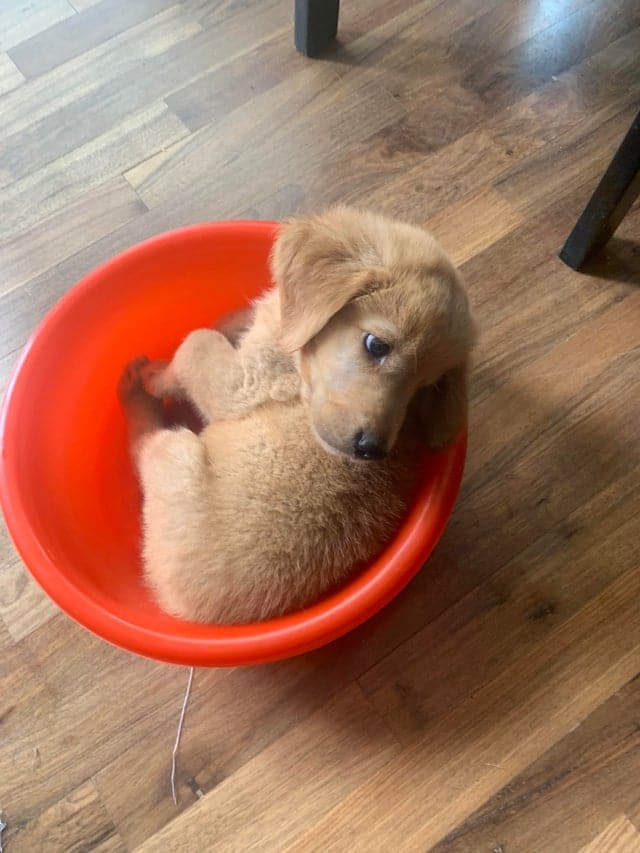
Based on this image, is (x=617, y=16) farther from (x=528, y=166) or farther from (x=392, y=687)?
(x=392, y=687)

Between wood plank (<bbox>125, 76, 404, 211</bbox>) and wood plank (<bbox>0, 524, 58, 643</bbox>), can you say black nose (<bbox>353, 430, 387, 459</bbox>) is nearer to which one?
wood plank (<bbox>0, 524, 58, 643</bbox>)

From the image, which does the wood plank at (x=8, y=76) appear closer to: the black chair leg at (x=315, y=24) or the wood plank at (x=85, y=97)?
the wood plank at (x=85, y=97)

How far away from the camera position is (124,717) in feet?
4.17

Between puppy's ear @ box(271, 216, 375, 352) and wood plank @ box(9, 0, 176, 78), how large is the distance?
1043 millimetres

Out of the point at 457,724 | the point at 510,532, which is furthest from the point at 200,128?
the point at 457,724

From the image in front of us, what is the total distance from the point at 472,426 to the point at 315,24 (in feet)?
3.18

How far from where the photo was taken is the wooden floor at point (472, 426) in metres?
1.24

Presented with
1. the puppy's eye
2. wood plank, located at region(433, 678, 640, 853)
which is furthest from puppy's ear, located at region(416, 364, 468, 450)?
wood plank, located at region(433, 678, 640, 853)

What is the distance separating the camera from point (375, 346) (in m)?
1.02

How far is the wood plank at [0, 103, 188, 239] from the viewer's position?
1.63m

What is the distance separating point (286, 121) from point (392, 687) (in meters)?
1.21

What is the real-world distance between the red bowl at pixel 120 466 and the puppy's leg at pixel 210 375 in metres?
0.15

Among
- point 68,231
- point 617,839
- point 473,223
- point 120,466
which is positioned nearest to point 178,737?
point 120,466

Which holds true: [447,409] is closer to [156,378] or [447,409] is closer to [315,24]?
[156,378]
